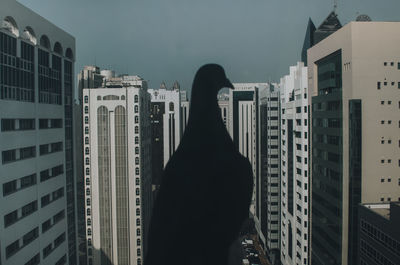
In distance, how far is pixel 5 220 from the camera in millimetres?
20312

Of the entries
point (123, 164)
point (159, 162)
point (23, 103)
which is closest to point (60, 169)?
point (23, 103)

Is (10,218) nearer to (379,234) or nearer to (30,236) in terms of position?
(30,236)

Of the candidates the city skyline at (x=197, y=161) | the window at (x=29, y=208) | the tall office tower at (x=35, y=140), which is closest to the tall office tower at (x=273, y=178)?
the city skyline at (x=197, y=161)

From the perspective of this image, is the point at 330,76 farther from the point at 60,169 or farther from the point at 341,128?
the point at 60,169

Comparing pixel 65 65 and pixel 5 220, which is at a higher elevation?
pixel 65 65

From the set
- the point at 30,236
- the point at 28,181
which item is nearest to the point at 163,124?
the point at 28,181

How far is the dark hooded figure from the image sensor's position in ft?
17.7

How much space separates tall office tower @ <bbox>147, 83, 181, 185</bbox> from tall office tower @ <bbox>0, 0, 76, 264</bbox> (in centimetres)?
4995

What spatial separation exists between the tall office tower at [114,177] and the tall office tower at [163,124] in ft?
122

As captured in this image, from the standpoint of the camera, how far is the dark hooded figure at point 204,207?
5.39 metres

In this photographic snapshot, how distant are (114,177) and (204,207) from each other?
40.2 meters

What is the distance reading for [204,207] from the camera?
5387mm

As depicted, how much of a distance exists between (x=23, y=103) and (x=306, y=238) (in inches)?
1248

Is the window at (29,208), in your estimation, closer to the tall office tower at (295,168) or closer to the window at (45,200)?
the window at (45,200)
